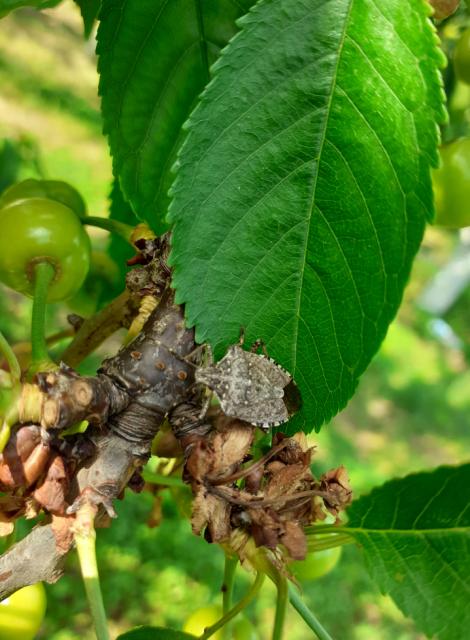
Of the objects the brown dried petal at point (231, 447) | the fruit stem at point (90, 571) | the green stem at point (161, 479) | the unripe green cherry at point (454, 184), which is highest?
the unripe green cherry at point (454, 184)

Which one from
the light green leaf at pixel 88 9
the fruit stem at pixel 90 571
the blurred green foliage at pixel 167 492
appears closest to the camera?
the fruit stem at pixel 90 571

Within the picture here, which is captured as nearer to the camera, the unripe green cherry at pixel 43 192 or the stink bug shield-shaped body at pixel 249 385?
the stink bug shield-shaped body at pixel 249 385

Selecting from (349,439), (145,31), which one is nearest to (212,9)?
(145,31)

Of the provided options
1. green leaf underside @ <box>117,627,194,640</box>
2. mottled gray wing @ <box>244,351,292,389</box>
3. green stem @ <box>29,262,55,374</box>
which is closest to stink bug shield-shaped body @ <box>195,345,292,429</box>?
mottled gray wing @ <box>244,351,292,389</box>

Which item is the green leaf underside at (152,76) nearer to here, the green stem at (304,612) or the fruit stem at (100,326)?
the fruit stem at (100,326)

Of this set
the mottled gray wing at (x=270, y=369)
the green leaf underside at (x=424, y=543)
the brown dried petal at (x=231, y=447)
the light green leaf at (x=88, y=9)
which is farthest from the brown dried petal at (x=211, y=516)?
the light green leaf at (x=88, y=9)
